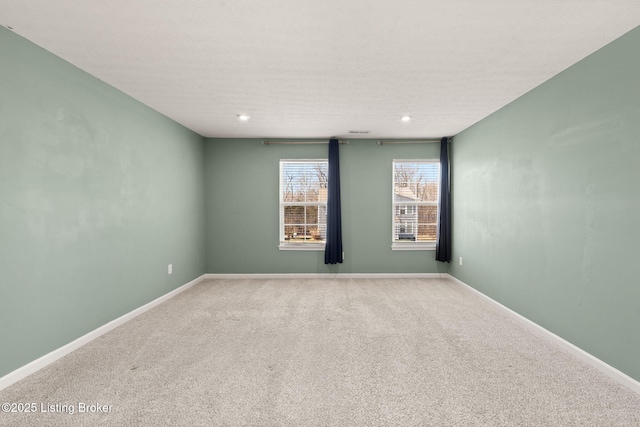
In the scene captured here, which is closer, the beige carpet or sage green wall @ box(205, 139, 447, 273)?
the beige carpet

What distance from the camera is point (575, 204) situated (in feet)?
8.04

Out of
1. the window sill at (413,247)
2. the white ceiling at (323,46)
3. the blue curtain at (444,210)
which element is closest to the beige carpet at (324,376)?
the blue curtain at (444,210)

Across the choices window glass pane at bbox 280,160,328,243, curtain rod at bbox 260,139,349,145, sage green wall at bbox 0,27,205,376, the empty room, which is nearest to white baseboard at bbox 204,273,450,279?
window glass pane at bbox 280,160,328,243

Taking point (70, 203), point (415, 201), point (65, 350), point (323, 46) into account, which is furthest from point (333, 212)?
point (65, 350)

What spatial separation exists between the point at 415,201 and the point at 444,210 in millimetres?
513

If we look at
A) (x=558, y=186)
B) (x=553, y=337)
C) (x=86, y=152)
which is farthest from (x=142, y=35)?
(x=553, y=337)

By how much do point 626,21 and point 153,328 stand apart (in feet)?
15.4

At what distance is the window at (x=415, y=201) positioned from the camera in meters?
5.12

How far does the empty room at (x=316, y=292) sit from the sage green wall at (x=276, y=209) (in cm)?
89

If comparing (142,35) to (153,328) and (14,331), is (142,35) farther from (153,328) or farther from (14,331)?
(153,328)

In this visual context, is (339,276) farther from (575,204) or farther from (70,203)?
(70,203)

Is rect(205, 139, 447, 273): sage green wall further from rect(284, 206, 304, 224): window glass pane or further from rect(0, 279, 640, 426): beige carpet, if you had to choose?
rect(0, 279, 640, 426): beige carpet

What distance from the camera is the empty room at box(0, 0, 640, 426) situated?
5.96ft

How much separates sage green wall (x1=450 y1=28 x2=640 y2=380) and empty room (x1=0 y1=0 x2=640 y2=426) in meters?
0.02
